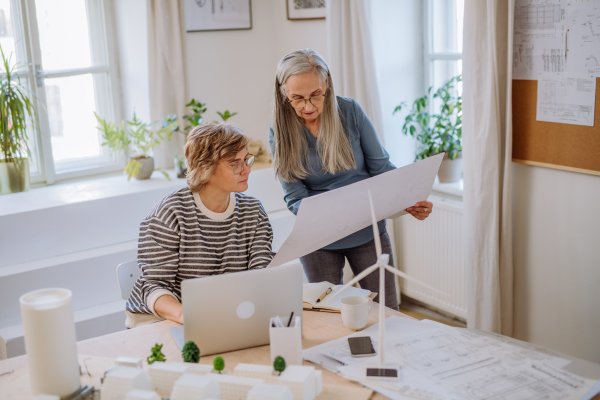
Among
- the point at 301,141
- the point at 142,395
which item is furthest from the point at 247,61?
the point at 142,395

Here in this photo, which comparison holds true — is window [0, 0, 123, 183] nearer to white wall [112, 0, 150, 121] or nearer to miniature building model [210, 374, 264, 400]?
white wall [112, 0, 150, 121]

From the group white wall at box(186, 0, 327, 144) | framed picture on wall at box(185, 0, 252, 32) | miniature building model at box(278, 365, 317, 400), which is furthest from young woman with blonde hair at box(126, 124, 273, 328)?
framed picture on wall at box(185, 0, 252, 32)

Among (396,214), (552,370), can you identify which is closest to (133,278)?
(396,214)

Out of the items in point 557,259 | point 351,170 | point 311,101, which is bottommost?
point 557,259

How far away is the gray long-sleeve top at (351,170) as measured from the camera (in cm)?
211

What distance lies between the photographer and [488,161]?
265 cm

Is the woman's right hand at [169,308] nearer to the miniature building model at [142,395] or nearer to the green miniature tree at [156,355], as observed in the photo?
the green miniature tree at [156,355]

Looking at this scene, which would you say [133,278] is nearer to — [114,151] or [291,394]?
[291,394]

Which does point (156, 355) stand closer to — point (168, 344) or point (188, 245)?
point (168, 344)

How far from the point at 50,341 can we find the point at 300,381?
529mm

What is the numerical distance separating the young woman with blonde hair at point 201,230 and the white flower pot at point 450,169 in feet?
5.48

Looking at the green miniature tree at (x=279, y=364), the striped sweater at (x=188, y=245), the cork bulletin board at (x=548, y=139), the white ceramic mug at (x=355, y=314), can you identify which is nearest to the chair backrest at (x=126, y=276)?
the striped sweater at (x=188, y=245)

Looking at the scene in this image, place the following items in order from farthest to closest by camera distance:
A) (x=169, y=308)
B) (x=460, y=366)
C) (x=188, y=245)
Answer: (x=188, y=245) < (x=169, y=308) < (x=460, y=366)

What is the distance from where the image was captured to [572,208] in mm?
2512
